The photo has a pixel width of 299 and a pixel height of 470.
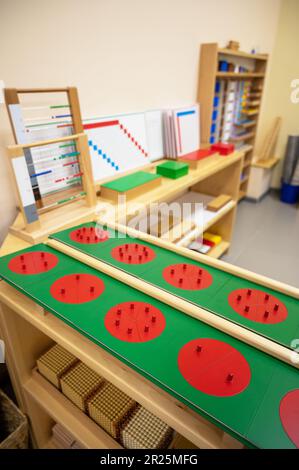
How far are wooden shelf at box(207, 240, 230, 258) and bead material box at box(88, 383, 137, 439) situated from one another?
1.55 meters

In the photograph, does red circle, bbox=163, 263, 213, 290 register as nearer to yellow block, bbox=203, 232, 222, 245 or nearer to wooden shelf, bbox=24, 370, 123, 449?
wooden shelf, bbox=24, 370, 123, 449

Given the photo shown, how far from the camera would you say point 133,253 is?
3.47 feet

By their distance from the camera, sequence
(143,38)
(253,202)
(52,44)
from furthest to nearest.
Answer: (253,202)
(143,38)
(52,44)

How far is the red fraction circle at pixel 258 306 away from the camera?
78 centimetres

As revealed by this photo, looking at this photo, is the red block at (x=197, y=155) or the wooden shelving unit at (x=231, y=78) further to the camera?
the wooden shelving unit at (x=231, y=78)

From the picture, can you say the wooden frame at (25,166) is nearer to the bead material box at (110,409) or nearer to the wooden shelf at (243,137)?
the bead material box at (110,409)

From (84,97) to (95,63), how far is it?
18 cm

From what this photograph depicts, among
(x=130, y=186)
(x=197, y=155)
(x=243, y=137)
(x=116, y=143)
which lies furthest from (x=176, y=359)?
(x=243, y=137)

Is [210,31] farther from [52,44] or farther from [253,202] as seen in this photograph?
[253,202]

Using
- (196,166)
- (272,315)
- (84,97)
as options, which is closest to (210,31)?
(196,166)

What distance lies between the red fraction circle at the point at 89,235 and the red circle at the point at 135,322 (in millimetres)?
388

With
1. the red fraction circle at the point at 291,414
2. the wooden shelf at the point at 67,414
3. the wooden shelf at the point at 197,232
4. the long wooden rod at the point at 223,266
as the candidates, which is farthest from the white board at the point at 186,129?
the red fraction circle at the point at 291,414

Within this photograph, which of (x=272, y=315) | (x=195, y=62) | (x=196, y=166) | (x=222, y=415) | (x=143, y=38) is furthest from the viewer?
(x=195, y=62)

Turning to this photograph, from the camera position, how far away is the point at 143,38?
1.76m
